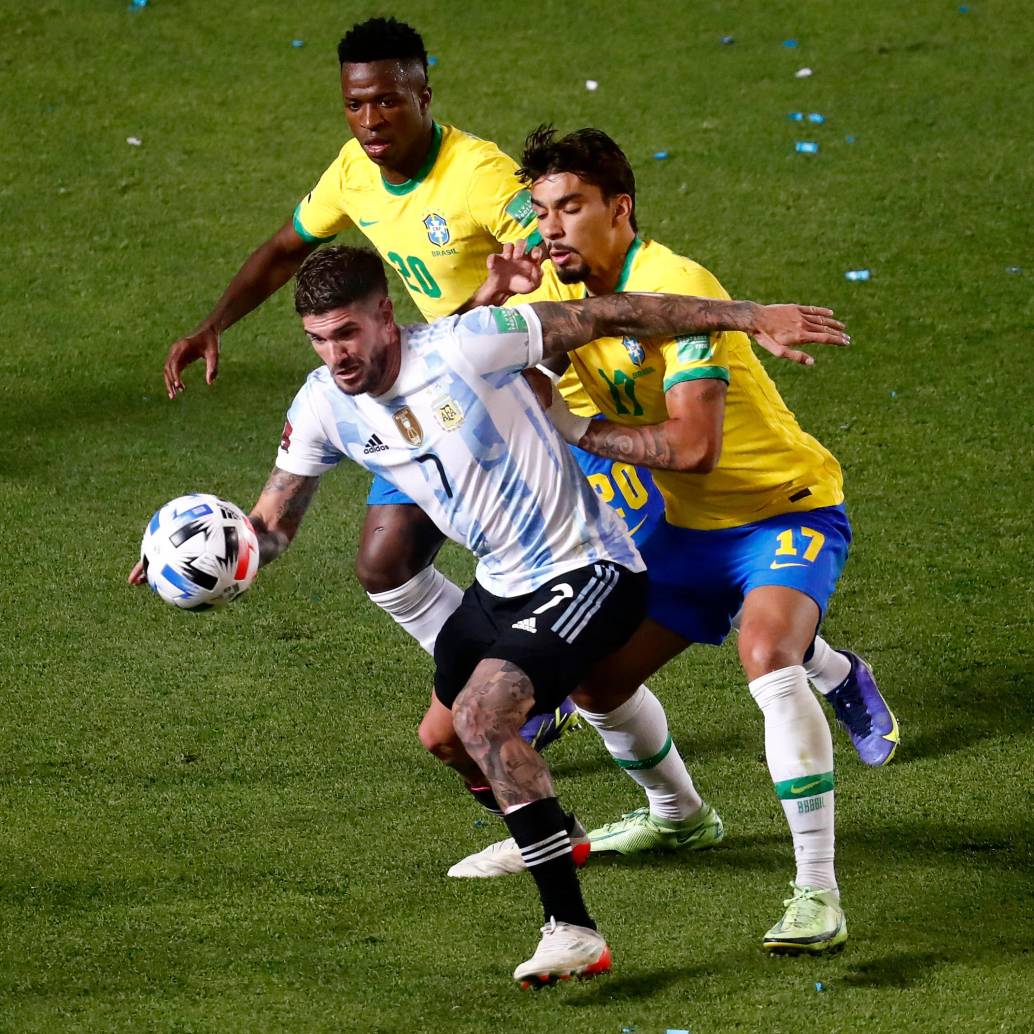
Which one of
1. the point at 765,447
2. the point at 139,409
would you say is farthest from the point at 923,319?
the point at 765,447

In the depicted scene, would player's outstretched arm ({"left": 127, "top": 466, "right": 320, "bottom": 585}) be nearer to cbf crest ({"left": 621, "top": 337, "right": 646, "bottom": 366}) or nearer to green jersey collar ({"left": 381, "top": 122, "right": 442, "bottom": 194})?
cbf crest ({"left": 621, "top": 337, "right": 646, "bottom": 366})

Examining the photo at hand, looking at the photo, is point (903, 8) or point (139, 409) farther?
point (903, 8)

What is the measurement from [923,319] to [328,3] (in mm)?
5288

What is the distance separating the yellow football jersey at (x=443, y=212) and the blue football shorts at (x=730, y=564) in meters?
1.15

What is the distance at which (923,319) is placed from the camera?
909 centimetres

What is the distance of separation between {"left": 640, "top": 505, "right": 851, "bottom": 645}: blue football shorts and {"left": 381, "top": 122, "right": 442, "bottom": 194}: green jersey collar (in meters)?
1.47

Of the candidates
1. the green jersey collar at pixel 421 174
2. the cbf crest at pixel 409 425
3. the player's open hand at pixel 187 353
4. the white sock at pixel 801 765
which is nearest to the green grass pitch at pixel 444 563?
the white sock at pixel 801 765

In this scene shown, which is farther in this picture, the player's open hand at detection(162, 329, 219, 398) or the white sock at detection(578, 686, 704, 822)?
the player's open hand at detection(162, 329, 219, 398)

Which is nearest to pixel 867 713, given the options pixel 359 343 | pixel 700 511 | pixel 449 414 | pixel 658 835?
pixel 658 835

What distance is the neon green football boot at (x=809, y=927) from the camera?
418cm

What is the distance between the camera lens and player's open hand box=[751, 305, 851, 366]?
423 centimetres

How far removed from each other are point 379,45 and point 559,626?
2.17 meters

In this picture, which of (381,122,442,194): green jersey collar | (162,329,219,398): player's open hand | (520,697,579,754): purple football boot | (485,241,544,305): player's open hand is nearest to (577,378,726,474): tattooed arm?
(485,241,544,305): player's open hand

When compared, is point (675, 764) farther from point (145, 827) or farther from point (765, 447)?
point (145, 827)
